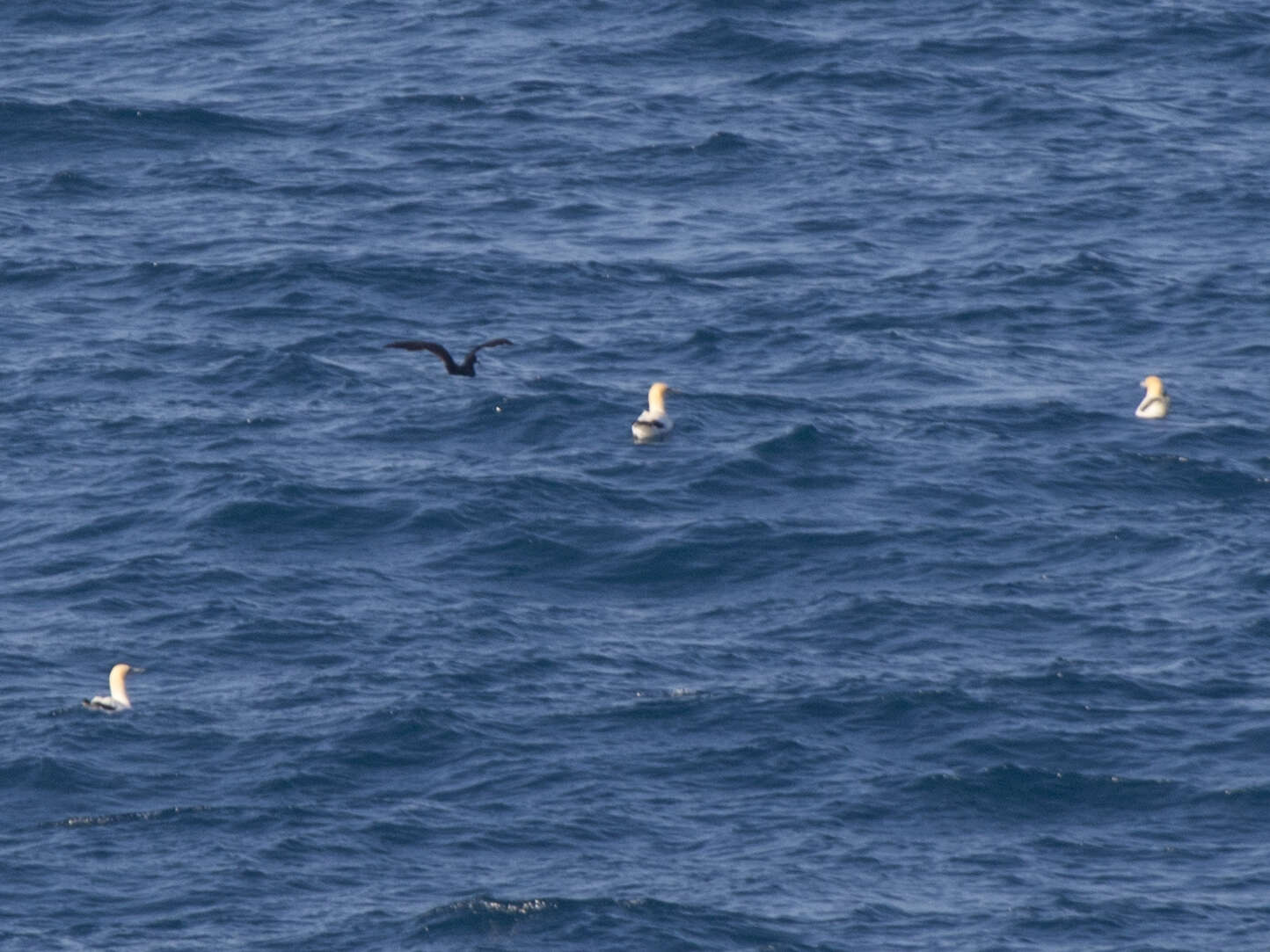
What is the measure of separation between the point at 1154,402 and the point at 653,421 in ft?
27.0

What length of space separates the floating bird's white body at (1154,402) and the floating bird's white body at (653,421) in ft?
25.7

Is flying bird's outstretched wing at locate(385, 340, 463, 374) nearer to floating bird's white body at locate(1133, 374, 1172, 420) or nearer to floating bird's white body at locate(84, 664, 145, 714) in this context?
floating bird's white body at locate(84, 664, 145, 714)

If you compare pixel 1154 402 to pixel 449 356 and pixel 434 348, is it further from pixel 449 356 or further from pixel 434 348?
pixel 434 348

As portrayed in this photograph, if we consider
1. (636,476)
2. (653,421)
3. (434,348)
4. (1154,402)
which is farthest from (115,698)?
(1154,402)

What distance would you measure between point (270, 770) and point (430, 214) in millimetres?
21009

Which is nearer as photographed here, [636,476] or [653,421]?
[636,476]

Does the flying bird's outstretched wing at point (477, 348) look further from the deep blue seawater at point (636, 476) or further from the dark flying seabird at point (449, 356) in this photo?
the deep blue seawater at point (636, 476)

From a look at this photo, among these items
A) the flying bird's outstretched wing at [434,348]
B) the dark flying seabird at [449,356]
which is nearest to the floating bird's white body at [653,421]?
the dark flying seabird at [449,356]

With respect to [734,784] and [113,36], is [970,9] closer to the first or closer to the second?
[113,36]

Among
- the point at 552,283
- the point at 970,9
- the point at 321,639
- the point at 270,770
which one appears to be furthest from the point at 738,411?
the point at 970,9

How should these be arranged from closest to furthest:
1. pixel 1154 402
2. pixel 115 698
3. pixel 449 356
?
pixel 115 698, pixel 1154 402, pixel 449 356

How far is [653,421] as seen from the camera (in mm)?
42688

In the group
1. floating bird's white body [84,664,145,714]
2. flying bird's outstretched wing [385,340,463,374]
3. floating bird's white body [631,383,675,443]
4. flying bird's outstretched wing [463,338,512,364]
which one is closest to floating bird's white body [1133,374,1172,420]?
floating bird's white body [631,383,675,443]

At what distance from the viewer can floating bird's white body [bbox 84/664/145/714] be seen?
34.2m
